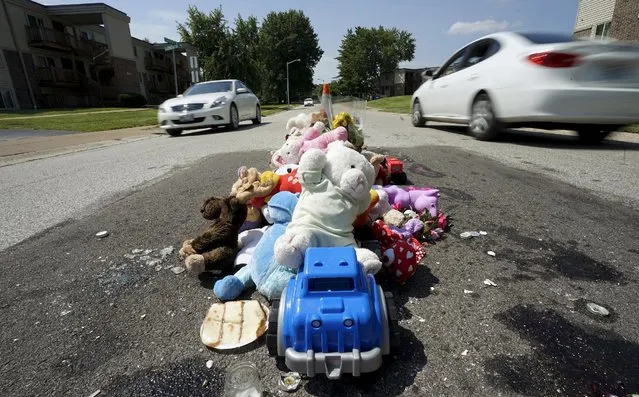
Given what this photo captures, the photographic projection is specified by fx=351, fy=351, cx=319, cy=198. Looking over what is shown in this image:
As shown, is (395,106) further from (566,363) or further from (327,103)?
(566,363)

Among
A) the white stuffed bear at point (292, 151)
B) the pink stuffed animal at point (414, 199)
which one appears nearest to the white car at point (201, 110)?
the white stuffed bear at point (292, 151)

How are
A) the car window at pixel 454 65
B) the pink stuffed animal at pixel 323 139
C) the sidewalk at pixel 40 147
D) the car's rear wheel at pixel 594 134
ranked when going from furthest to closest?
the car window at pixel 454 65, the sidewalk at pixel 40 147, the car's rear wheel at pixel 594 134, the pink stuffed animal at pixel 323 139

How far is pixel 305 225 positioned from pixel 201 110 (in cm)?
800

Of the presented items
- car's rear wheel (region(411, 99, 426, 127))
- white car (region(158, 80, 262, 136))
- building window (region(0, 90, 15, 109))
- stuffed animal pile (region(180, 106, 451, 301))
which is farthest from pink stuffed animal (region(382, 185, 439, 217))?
building window (region(0, 90, 15, 109))

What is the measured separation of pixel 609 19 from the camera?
17.6 m

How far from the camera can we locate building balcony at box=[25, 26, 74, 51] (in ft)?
81.4

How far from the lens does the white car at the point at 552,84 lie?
4348 mm

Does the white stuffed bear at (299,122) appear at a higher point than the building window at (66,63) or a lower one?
lower

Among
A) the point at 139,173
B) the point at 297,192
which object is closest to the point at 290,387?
the point at 297,192

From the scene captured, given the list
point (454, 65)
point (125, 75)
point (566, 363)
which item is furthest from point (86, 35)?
point (566, 363)

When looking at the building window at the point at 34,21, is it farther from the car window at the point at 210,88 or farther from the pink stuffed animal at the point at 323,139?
the pink stuffed animal at the point at 323,139

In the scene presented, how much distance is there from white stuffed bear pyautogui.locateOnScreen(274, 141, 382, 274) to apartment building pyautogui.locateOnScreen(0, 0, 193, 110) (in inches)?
1229

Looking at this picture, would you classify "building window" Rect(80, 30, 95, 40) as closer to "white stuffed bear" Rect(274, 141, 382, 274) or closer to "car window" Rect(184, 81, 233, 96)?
"car window" Rect(184, 81, 233, 96)

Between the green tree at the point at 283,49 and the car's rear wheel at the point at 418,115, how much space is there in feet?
180
